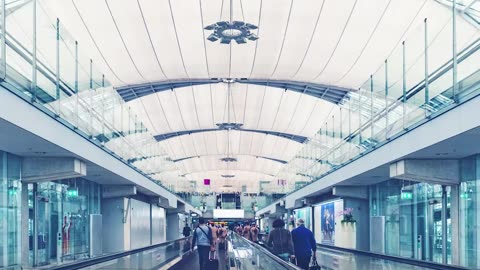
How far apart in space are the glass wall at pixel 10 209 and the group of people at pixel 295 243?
6.84 m

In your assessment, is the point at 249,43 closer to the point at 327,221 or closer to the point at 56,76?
the point at 327,221

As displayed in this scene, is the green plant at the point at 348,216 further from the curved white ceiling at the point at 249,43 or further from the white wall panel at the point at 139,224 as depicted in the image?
the white wall panel at the point at 139,224

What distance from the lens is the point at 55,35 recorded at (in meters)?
15.6

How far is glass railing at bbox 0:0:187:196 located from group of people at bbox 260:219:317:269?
5.90 meters

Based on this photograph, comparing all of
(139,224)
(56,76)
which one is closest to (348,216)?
(139,224)

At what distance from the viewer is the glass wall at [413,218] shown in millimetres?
21016

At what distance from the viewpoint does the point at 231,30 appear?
3316 cm

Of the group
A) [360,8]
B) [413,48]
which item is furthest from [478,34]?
[360,8]

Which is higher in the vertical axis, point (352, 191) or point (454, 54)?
point (454, 54)

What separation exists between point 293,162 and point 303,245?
110ft

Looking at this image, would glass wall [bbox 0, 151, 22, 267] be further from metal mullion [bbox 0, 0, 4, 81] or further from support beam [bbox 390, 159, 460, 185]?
support beam [bbox 390, 159, 460, 185]

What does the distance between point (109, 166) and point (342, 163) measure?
9.62 metres

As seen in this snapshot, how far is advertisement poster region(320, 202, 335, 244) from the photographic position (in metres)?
37.1

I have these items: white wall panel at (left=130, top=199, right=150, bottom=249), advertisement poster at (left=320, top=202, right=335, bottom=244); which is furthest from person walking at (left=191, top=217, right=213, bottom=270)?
advertisement poster at (left=320, top=202, right=335, bottom=244)
